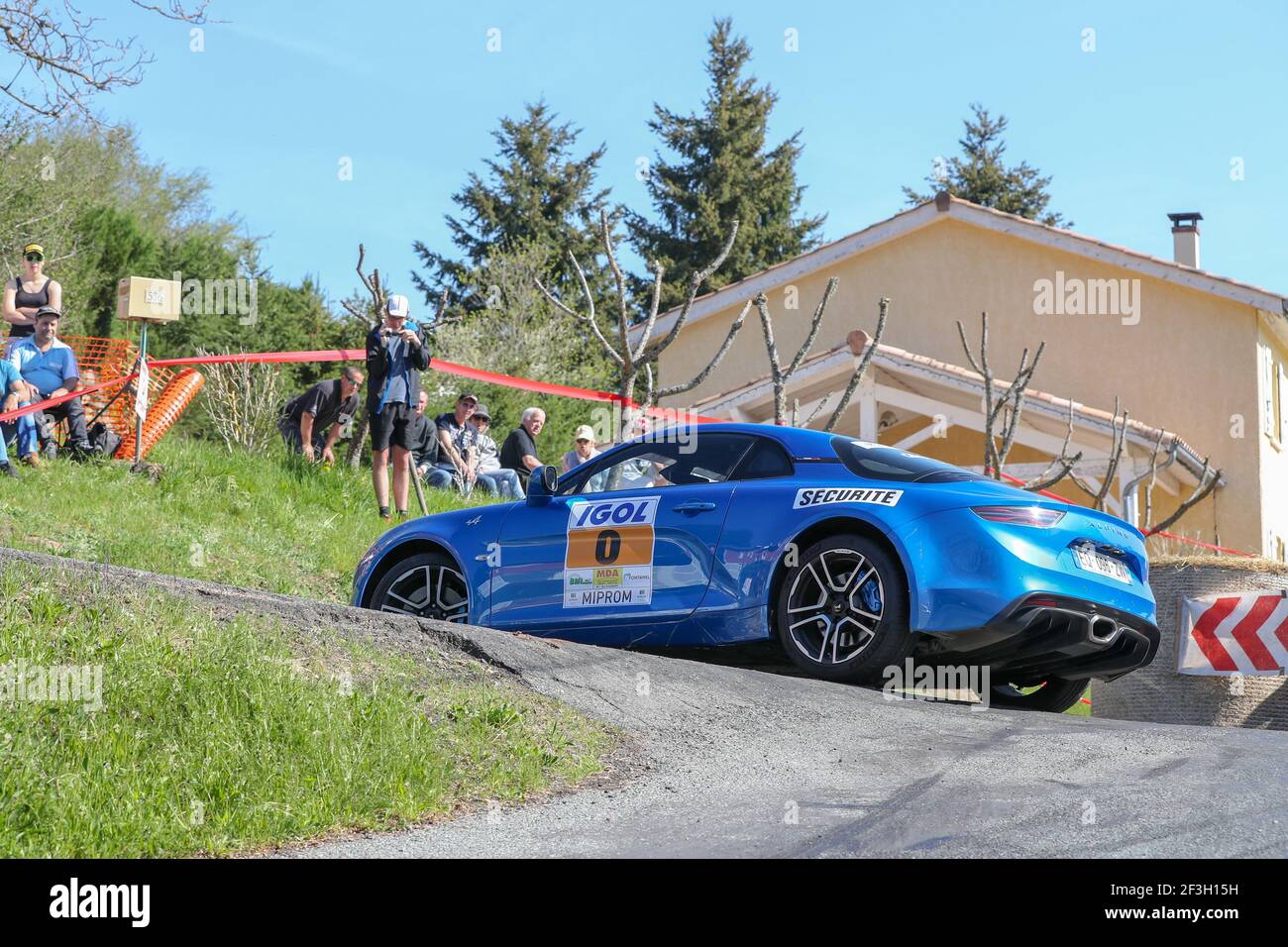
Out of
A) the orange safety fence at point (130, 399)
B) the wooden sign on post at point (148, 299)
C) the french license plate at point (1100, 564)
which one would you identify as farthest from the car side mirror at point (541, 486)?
the orange safety fence at point (130, 399)

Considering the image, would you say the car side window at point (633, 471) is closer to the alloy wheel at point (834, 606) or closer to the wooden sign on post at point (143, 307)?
the alloy wheel at point (834, 606)

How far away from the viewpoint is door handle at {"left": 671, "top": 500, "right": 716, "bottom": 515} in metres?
8.91

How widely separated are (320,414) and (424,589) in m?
7.00

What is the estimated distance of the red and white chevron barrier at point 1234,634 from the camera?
11125mm

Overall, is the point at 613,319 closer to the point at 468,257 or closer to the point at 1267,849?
the point at 468,257

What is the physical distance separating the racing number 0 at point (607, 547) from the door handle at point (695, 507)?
394 millimetres

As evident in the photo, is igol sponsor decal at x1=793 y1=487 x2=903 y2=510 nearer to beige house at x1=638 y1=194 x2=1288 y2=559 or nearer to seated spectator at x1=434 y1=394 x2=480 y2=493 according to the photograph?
seated spectator at x1=434 y1=394 x2=480 y2=493

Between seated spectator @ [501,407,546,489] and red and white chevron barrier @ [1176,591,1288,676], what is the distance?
24.1ft

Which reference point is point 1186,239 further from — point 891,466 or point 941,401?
point 891,466

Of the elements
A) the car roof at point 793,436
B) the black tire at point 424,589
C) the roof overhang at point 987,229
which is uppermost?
the roof overhang at point 987,229

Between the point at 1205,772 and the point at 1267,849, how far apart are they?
1633mm

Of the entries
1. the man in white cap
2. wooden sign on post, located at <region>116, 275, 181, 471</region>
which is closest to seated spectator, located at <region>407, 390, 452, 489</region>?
the man in white cap
